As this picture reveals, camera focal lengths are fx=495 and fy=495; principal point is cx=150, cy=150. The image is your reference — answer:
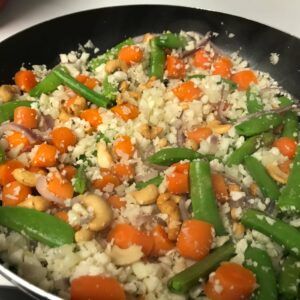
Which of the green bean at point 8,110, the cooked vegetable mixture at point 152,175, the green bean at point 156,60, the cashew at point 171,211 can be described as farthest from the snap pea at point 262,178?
the green bean at point 8,110

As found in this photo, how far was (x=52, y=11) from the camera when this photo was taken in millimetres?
1948

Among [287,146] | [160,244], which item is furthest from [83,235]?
[287,146]

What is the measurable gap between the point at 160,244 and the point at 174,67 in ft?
2.23

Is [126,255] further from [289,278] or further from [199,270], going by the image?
[289,278]

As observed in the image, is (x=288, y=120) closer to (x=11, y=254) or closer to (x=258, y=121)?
(x=258, y=121)

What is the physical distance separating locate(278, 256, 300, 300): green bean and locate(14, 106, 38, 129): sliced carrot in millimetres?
773

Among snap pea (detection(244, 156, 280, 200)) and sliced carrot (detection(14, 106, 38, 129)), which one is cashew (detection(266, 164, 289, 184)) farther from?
sliced carrot (detection(14, 106, 38, 129))

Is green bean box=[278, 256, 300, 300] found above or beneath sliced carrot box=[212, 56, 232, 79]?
beneath

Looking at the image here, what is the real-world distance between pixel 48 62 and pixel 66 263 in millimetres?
778

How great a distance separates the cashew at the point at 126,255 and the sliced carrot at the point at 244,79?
0.72 metres

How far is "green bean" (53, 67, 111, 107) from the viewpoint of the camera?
148cm

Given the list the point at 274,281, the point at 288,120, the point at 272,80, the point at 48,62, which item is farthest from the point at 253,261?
the point at 48,62

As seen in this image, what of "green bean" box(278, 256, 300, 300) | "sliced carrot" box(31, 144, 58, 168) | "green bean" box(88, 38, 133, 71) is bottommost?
"green bean" box(278, 256, 300, 300)

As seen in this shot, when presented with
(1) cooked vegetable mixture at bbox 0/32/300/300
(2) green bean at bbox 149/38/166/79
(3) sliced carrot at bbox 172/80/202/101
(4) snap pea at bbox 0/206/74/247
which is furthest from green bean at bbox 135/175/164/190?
(2) green bean at bbox 149/38/166/79
